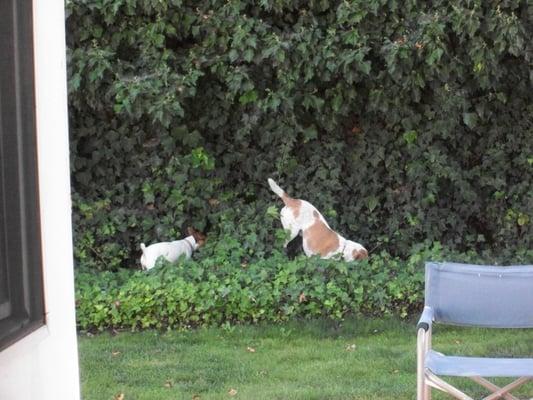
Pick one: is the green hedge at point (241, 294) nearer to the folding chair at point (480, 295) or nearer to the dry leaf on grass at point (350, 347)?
the dry leaf on grass at point (350, 347)

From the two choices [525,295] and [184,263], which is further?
[184,263]

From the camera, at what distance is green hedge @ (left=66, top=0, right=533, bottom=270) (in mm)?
6156

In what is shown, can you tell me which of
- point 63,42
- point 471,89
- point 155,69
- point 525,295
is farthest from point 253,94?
point 63,42

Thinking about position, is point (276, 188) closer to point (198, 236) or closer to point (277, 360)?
point (198, 236)

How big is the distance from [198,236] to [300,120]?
1257 millimetres

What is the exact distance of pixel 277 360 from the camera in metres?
4.73

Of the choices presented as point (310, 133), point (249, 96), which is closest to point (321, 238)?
point (310, 133)

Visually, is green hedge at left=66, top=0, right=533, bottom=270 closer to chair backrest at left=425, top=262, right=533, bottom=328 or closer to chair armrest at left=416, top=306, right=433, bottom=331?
chair backrest at left=425, top=262, right=533, bottom=328

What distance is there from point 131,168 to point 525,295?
160 inches

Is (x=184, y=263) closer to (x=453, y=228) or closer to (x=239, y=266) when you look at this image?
(x=239, y=266)

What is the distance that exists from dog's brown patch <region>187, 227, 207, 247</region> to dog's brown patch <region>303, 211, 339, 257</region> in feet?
2.74

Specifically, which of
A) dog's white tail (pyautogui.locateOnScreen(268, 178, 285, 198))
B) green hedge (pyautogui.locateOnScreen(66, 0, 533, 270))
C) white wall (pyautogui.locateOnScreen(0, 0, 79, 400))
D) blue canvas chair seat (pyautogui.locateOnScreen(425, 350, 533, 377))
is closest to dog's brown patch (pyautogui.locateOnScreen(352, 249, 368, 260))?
green hedge (pyautogui.locateOnScreen(66, 0, 533, 270))

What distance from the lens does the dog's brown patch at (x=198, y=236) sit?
6613 millimetres

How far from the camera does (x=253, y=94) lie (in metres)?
6.51
